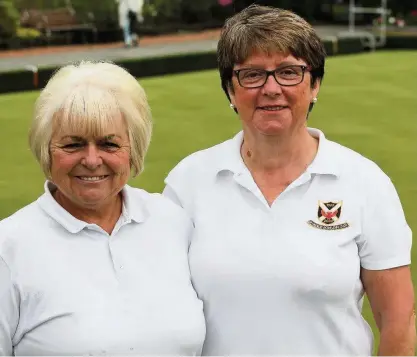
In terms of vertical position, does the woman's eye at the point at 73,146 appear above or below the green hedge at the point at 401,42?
above

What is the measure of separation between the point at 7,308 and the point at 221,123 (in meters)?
9.53

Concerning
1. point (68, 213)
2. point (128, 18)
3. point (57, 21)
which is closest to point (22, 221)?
point (68, 213)

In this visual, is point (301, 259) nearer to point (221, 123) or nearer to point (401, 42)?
point (221, 123)

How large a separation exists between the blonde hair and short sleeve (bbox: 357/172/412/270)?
708 millimetres

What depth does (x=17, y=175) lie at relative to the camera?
29.4ft

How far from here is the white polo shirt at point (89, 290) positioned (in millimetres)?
2197

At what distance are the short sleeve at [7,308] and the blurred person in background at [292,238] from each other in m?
0.56

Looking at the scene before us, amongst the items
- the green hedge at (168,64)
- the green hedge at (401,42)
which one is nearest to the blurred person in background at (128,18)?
the green hedge at (168,64)

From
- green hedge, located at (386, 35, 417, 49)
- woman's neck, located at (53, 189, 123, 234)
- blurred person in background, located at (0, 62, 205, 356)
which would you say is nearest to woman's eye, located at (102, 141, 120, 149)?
blurred person in background, located at (0, 62, 205, 356)

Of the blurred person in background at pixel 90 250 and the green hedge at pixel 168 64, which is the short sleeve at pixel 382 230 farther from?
the green hedge at pixel 168 64

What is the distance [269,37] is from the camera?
97.4 inches

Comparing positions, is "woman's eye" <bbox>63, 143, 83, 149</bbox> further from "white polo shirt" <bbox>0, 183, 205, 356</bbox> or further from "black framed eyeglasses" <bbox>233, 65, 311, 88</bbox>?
"black framed eyeglasses" <bbox>233, 65, 311, 88</bbox>

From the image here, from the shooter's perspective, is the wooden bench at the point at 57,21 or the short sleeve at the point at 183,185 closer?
the short sleeve at the point at 183,185

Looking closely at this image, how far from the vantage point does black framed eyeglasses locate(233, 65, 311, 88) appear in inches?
98.2
